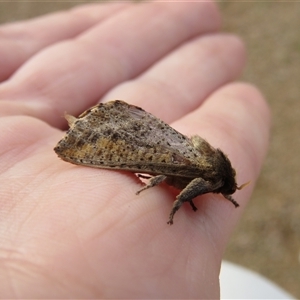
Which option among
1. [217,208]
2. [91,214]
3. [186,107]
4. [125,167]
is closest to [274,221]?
[186,107]

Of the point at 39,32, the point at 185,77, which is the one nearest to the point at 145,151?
the point at 185,77

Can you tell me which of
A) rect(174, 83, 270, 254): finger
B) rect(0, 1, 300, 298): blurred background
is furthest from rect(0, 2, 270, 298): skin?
rect(0, 1, 300, 298): blurred background

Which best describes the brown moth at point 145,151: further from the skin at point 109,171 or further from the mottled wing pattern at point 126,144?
the skin at point 109,171

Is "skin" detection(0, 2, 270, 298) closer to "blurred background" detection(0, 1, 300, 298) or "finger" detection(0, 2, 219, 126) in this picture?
"finger" detection(0, 2, 219, 126)

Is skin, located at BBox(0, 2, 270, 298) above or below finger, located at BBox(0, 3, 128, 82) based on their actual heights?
below

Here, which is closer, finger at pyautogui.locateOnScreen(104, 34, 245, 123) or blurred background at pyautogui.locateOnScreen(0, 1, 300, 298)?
finger at pyautogui.locateOnScreen(104, 34, 245, 123)

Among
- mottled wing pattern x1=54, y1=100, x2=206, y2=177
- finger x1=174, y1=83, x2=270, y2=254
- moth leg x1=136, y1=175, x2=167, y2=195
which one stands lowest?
finger x1=174, y1=83, x2=270, y2=254
